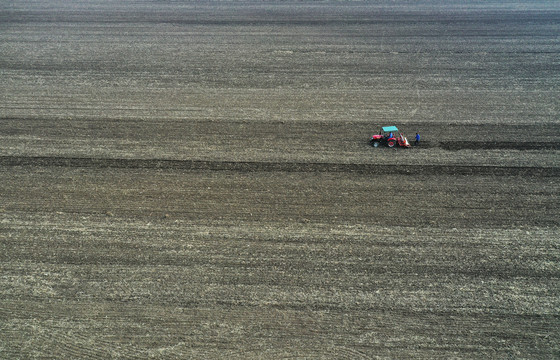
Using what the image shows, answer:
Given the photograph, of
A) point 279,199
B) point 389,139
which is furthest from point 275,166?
point 389,139

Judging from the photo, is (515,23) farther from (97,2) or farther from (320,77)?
(97,2)

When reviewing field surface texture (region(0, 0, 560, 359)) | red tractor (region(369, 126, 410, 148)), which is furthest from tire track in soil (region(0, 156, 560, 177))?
red tractor (region(369, 126, 410, 148))

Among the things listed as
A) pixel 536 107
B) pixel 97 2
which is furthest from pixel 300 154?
pixel 97 2

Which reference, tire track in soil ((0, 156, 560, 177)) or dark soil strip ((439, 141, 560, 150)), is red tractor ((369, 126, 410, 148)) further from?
dark soil strip ((439, 141, 560, 150))

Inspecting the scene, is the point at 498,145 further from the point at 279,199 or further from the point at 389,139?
the point at 279,199

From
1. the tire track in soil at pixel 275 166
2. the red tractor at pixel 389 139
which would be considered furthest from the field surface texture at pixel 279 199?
the red tractor at pixel 389 139

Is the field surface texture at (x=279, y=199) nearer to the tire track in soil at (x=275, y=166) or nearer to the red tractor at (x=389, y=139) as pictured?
the tire track in soil at (x=275, y=166)
